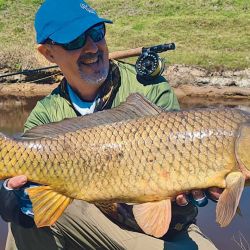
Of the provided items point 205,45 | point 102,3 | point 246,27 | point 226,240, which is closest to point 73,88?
point 226,240

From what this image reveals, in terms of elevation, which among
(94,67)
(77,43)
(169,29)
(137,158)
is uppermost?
(77,43)

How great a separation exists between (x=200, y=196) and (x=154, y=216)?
0.72ft

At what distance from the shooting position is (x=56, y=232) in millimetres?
3336

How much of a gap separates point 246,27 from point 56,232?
1475 centimetres

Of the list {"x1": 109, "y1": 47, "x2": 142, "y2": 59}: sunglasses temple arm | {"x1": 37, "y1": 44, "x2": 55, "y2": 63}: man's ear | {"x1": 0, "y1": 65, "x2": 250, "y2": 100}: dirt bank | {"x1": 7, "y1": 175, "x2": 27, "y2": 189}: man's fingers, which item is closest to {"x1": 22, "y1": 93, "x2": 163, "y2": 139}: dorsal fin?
{"x1": 7, "y1": 175, "x2": 27, "y2": 189}: man's fingers

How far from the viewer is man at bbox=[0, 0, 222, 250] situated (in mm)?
3189

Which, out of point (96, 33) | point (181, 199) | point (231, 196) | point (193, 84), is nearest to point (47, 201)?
point (181, 199)

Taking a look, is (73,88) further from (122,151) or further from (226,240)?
(226,240)

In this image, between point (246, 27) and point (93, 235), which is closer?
point (93, 235)

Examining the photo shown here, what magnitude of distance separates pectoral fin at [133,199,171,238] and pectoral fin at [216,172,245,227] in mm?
229

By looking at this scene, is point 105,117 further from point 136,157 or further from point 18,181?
point 18,181

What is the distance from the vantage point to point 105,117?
2762 mm

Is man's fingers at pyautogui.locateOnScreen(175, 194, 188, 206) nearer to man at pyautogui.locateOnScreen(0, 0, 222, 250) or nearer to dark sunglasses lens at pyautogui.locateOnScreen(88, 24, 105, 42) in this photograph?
man at pyautogui.locateOnScreen(0, 0, 222, 250)

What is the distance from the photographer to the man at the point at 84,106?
3189mm
